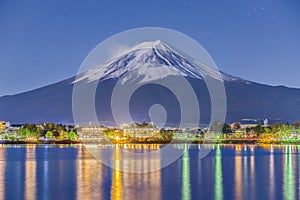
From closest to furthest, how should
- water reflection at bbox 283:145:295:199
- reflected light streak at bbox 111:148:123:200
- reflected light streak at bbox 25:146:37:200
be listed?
reflected light streak at bbox 111:148:123:200 < reflected light streak at bbox 25:146:37:200 < water reflection at bbox 283:145:295:199

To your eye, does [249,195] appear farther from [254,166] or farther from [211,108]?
[211,108]

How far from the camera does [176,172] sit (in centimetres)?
1853

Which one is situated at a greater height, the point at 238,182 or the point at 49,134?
the point at 49,134

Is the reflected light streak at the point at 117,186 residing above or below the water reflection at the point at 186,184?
above

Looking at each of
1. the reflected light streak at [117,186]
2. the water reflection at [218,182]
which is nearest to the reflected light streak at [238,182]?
the water reflection at [218,182]

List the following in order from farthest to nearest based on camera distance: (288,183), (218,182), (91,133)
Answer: (91,133), (218,182), (288,183)

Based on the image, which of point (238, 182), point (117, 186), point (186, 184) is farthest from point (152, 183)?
point (238, 182)

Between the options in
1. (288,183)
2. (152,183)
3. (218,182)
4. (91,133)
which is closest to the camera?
(152,183)

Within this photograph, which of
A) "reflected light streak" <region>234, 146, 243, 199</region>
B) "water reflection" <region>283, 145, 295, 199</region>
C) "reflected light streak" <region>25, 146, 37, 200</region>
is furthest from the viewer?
"water reflection" <region>283, 145, 295, 199</region>

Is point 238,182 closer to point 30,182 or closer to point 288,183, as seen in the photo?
point 288,183

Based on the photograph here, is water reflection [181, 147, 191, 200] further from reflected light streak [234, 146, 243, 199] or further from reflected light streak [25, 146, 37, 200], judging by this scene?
reflected light streak [25, 146, 37, 200]

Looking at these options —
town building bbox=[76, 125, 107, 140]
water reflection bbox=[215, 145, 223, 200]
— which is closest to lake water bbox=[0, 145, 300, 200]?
water reflection bbox=[215, 145, 223, 200]

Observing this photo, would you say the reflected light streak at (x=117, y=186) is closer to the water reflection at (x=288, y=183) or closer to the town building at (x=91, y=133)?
the water reflection at (x=288, y=183)

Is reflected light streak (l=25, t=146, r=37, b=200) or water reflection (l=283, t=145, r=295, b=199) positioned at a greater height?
reflected light streak (l=25, t=146, r=37, b=200)
